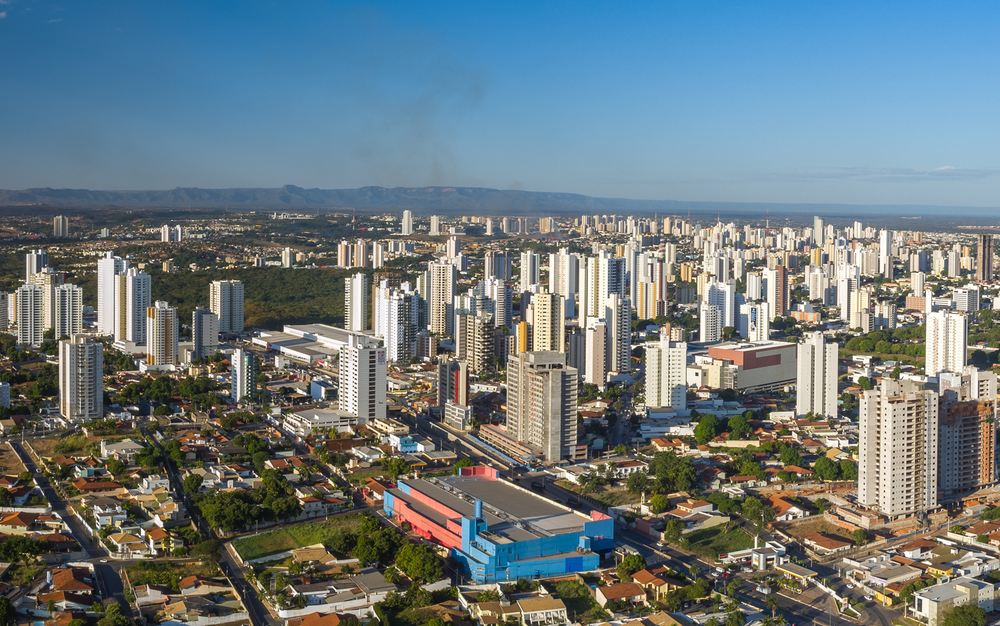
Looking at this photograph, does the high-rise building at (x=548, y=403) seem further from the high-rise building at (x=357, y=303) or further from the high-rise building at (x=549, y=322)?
the high-rise building at (x=357, y=303)

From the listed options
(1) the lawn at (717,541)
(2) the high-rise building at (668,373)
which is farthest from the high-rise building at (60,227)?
(1) the lawn at (717,541)

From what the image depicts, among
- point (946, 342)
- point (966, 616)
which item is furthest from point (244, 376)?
point (946, 342)

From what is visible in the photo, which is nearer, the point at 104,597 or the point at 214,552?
the point at 104,597

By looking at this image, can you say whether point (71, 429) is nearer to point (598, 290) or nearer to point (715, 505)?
point (715, 505)

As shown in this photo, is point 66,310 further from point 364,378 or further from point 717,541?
point 717,541

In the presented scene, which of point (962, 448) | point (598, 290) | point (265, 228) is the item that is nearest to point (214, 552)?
point (962, 448)

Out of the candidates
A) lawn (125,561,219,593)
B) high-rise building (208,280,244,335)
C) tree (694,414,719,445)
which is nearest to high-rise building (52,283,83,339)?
high-rise building (208,280,244,335)

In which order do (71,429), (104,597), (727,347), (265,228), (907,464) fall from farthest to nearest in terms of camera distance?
1. (265,228)
2. (727,347)
3. (71,429)
4. (907,464)
5. (104,597)

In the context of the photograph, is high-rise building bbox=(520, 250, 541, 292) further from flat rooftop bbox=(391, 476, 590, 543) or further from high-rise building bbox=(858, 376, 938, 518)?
high-rise building bbox=(858, 376, 938, 518)

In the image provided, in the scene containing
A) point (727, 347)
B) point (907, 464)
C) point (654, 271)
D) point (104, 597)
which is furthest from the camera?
point (654, 271)
